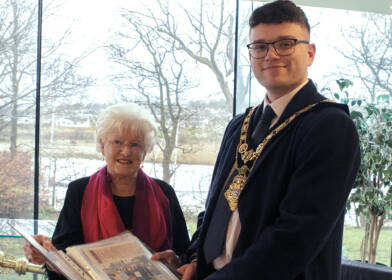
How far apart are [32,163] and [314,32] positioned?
2784 millimetres

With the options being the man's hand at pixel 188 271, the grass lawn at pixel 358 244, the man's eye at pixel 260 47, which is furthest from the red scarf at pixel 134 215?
the grass lawn at pixel 358 244

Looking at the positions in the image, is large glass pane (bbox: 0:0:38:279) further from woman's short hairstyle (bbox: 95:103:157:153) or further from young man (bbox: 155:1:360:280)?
young man (bbox: 155:1:360:280)

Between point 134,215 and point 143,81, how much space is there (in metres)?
2.15

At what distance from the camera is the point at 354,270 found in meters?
2.65

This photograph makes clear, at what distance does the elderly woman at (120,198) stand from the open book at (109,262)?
227 mm

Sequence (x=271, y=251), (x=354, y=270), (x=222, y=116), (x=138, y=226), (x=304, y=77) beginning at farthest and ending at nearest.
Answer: (x=222, y=116)
(x=354, y=270)
(x=138, y=226)
(x=304, y=77)
(x=271, y=251)

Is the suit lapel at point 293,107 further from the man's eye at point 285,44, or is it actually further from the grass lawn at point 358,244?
the grass lawn at point 358,244

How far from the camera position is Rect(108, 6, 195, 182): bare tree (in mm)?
3723

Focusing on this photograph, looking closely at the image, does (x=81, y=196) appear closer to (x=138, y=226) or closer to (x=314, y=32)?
(x=138, y=226)

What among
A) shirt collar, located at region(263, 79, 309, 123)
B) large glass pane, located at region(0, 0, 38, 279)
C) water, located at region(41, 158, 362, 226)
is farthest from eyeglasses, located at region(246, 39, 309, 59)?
large glass pane, located at region(0, 0, 38, 279)

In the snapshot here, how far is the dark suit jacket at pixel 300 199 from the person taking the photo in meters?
1.08

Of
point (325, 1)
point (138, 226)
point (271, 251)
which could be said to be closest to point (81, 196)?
point (138, 226)

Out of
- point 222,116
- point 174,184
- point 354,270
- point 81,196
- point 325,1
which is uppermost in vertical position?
point 325,1

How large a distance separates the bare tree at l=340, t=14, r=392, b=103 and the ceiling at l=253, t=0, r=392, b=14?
14 centimetres
